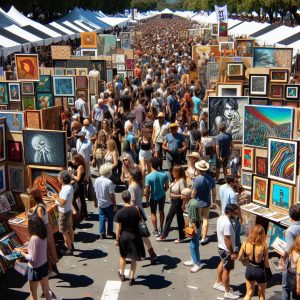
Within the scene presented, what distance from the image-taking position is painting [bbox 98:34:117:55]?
28.8 metres

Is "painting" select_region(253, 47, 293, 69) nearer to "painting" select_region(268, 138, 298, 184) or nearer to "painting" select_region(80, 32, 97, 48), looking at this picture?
"painting" select_region(268, 138, 298, 184)

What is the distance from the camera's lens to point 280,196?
8836 millimetres

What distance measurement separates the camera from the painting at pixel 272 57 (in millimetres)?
17328

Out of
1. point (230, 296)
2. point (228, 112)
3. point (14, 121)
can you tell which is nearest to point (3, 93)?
point (14, 121)

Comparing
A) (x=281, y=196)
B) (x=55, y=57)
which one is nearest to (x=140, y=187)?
(x=281, y=196)

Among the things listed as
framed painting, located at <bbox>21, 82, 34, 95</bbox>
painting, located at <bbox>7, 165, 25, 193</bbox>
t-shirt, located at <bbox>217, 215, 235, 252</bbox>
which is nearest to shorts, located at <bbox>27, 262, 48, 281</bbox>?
t-shirt, located at <bbox>217, 215, 235, 252</bbox>

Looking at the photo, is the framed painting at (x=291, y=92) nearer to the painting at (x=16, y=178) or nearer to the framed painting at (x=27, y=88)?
the painting at (x=16, y=178)

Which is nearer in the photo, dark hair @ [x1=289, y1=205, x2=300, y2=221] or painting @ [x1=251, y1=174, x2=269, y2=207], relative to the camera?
dark hair @ [x1=289, y1=205, x2=300, y2=221]

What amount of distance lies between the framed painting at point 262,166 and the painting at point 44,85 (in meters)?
8.68

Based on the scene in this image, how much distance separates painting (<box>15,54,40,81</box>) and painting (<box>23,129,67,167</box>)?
6724 millimetres

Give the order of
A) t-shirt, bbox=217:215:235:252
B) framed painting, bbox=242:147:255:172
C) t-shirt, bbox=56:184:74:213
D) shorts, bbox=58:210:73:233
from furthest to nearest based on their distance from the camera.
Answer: framed painting, bbox=242:147:255:172
shorts, bbox=58:210:73:233
t-shirt, bbox=56:184:74:213
t-shirt, bbox=217:215:235:252

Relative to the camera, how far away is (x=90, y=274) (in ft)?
27.2

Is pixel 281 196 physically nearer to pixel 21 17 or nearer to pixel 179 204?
pixel 179 204

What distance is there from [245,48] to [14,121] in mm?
17022
